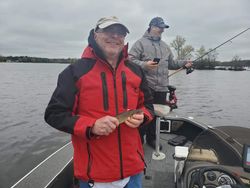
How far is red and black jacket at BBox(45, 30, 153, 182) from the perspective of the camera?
1938 millimetres

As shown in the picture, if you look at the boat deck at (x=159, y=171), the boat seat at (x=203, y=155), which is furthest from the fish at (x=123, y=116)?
the boat deck at (x=159, y=171)

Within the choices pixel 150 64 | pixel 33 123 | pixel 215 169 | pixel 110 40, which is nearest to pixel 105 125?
pixel 110 40

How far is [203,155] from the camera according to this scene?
262 centimetres

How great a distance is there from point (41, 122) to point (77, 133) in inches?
404

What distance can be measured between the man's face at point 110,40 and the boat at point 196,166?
1111 mm

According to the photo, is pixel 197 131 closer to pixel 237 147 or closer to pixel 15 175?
pixel 237 147

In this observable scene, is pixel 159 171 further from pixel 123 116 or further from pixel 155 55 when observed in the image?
pixel 123 116

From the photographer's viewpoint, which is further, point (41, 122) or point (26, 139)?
point (41, 122)

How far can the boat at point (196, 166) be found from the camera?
7.49ft

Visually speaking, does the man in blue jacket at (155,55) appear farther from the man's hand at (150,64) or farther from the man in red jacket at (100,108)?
the man in red jacket at (100,108)

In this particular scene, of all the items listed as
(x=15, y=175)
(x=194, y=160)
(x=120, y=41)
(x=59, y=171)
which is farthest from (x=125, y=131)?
(x=15, y=175)

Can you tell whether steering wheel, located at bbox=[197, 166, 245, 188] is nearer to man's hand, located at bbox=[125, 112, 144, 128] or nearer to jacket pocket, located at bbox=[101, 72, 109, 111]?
man's hand, located at bbox=[125, 112, 144, 128]

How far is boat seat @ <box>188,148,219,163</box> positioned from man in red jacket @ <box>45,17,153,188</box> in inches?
27.4

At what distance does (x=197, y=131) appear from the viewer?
5.26 metres
